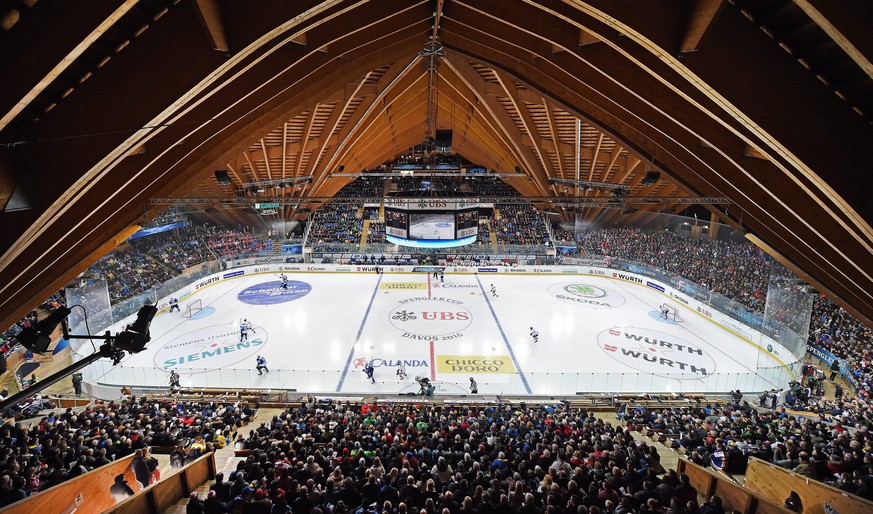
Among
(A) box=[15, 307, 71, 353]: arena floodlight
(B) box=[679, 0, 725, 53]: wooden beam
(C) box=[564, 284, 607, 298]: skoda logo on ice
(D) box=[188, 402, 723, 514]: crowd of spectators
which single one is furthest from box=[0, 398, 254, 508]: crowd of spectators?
(C) box=[564, 284, 607, 298]: skoda logo on ice

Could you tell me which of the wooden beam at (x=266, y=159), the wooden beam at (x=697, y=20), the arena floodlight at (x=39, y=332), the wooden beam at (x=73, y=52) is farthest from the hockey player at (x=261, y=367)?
the wooden beam at (x=697, y=20)

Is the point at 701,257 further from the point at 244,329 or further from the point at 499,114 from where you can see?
the point at 244,329

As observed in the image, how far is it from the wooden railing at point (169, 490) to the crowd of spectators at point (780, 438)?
11386mm

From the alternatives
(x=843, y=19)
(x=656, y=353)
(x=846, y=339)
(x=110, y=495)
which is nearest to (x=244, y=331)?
(x=110, y=495)

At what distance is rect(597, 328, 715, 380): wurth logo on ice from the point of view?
20.1 metres

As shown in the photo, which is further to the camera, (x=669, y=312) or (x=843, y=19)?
(x=669, y=312)

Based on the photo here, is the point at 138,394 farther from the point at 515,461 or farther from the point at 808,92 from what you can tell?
the point at 808,92

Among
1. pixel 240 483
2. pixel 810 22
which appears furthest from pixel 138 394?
pixel 810 22

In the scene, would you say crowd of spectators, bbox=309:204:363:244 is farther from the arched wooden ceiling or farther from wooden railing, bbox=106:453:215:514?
wooden railing, bbox=106:453:215:514

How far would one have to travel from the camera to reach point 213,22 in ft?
21.4

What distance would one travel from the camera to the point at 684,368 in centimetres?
2027

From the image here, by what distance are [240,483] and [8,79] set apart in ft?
20.8

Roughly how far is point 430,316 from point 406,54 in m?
15.2

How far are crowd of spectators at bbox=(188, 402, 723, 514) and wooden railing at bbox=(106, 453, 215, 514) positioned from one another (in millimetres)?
786
